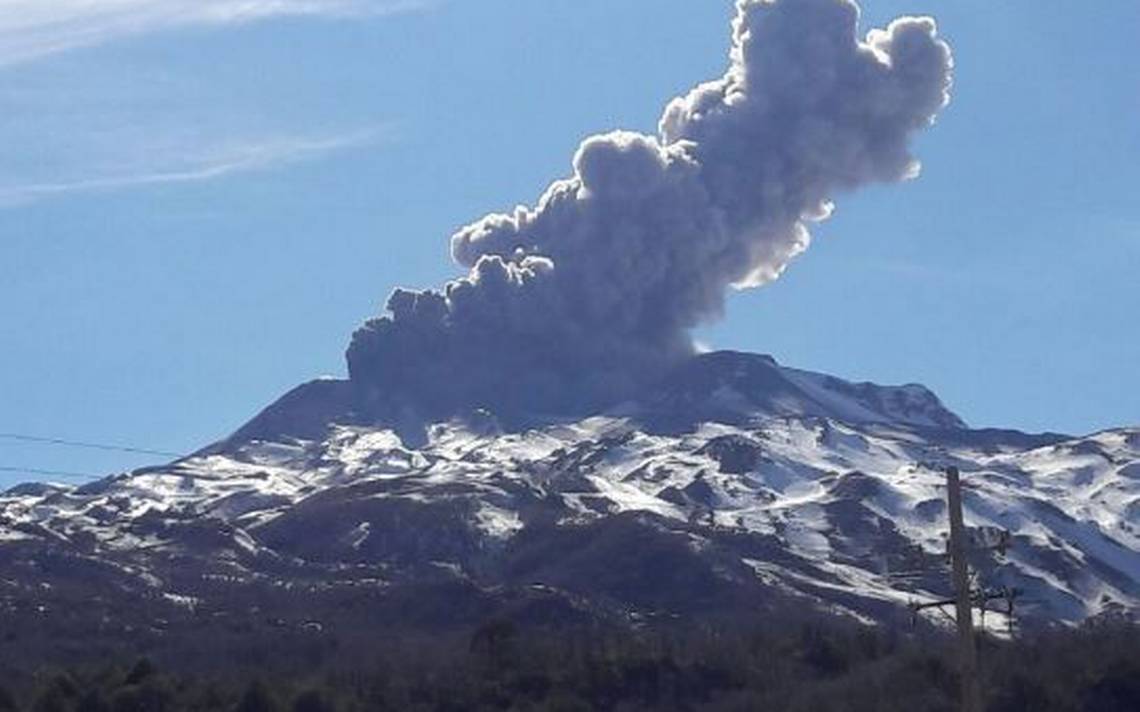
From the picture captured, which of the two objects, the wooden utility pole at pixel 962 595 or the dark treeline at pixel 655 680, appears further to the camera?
the dark treeline at pixel 655 680

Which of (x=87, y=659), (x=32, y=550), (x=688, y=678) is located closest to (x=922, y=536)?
(x=32, y=550)

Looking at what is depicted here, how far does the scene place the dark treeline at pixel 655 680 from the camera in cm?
7019

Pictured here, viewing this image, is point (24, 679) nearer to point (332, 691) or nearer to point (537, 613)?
point (332, 691)

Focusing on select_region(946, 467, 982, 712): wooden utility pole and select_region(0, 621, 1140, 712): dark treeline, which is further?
select_region(0, 621, 1140, 712): dark treeline

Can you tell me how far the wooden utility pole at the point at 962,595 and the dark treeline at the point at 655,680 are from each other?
33159mm

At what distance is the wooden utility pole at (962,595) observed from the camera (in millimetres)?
32688

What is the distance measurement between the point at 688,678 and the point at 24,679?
957 inches

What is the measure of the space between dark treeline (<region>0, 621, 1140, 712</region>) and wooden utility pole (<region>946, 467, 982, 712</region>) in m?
33.2

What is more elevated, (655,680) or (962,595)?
(655,680)

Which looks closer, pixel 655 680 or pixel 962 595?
pixel 962 595

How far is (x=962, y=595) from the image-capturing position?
1292 inches

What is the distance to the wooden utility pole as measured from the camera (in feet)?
107

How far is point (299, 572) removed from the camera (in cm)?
17025

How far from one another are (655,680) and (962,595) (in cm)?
5068
